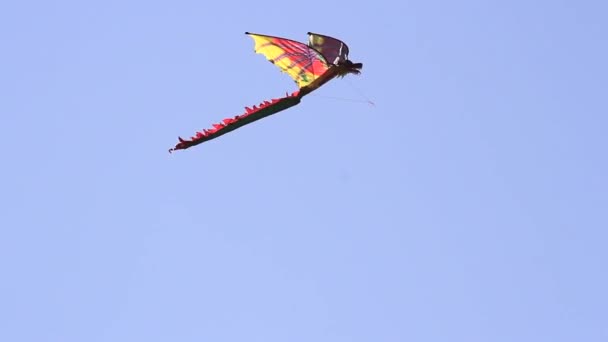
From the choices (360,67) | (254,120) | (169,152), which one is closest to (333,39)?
(360,67)

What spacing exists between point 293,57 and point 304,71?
A: 0.98 metres

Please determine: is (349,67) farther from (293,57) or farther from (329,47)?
(293,57)

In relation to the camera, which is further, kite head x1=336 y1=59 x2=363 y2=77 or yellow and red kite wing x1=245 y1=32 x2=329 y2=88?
yellow and red kite wing x1=245 y1=32 x2=329 y2=88

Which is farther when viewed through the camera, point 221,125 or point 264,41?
point 264,41

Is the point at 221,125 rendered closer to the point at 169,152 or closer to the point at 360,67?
the point at 169,152

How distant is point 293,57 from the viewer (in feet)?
116

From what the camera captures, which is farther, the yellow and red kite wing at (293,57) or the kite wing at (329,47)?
the yellow and red kite wing at (293,57)

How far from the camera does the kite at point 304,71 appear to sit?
1308 inches

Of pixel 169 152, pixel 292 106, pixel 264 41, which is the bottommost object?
pixel 169 152

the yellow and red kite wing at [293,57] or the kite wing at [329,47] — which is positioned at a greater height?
the yellow and red kite wing at [293,57]

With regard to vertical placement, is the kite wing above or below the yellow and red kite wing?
below

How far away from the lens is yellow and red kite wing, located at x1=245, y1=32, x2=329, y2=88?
34.3 meters

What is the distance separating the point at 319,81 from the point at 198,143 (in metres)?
4.26

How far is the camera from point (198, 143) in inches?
1313
